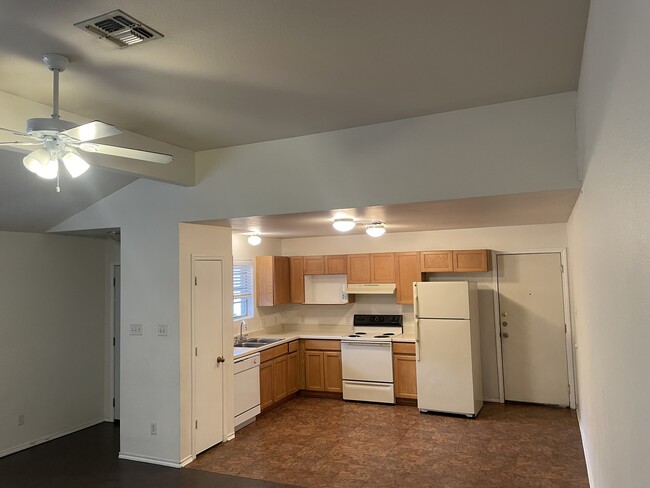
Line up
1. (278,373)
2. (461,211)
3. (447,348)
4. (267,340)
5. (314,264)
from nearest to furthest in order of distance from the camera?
1. (461,211)
2. (447,348)
3. (278,373)
4. (267,340)
5. (314,264)

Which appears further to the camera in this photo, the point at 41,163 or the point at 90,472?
the point at 90,472

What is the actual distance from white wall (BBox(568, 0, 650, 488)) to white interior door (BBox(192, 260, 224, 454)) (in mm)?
3454

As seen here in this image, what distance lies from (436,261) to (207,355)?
3.22 metres

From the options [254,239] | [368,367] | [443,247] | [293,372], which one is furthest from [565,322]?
[254,239]

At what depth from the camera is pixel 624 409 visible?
5.05 feet

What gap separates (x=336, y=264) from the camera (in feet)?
22.8

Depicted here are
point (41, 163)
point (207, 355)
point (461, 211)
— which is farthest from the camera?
point (207, 355)

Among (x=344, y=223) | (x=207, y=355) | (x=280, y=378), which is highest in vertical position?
(x=344, y=223)

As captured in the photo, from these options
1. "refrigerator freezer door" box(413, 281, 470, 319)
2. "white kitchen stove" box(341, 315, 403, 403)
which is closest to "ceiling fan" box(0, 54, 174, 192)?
"refrigerator freezer door" box(413, 281, 470, 319)

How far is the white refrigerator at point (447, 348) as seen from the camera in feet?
18.1

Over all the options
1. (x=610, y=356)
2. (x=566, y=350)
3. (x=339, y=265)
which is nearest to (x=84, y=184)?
(x=339, y=265)

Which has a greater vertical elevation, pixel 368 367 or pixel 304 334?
pixel 304 334

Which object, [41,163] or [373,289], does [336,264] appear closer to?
[373,289]

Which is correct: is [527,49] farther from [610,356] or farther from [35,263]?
[35,263]
